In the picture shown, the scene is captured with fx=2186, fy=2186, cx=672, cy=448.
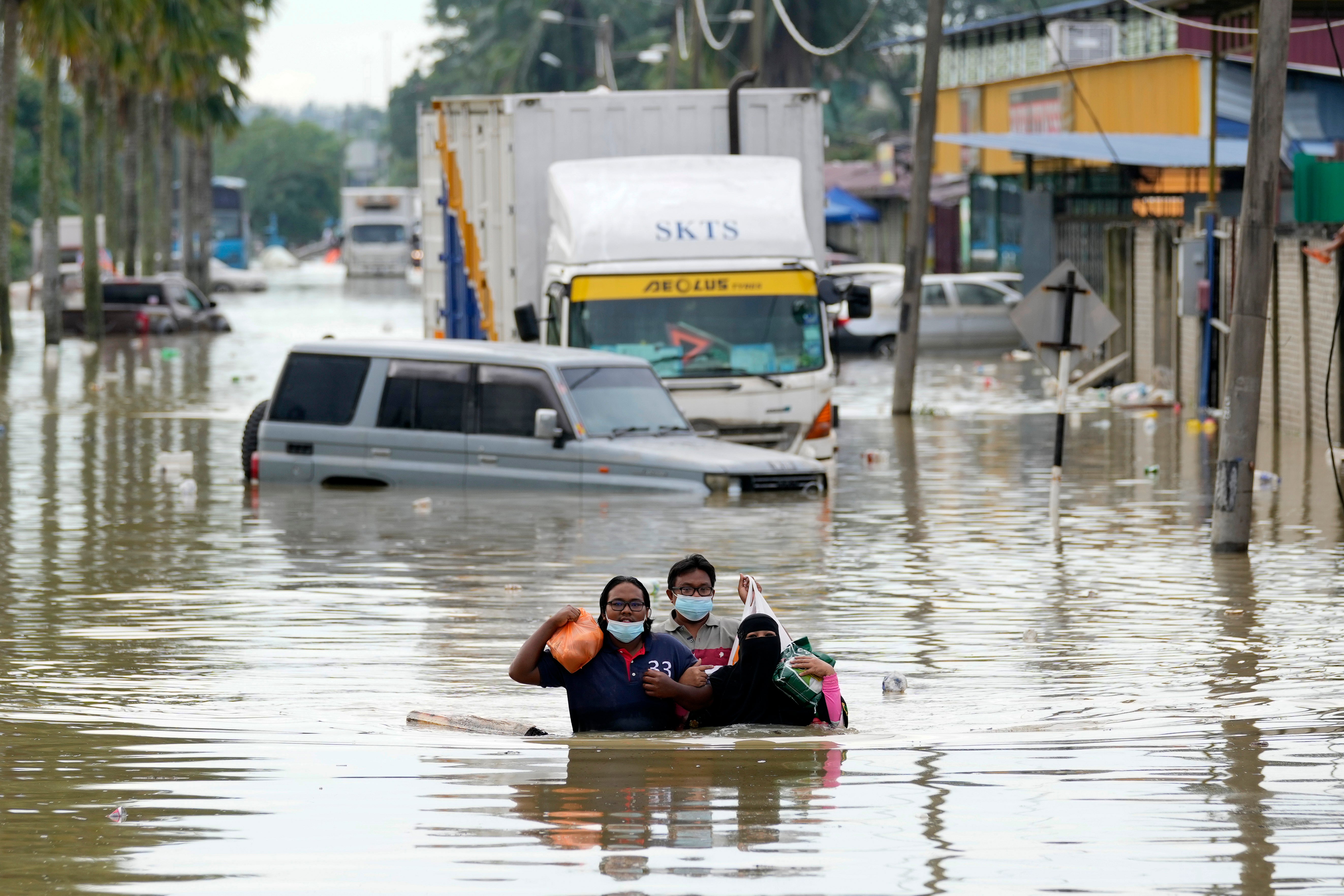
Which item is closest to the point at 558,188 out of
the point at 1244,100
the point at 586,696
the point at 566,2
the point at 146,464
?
the point at 146,464

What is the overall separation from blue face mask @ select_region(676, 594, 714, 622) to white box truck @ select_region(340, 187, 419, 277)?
253 ft

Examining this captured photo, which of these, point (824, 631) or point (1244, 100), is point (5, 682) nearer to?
point (824, 631)

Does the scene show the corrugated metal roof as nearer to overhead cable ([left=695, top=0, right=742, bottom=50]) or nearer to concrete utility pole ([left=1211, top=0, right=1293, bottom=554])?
overhead cable ([left=695, top=0, right=742, bottom=50])

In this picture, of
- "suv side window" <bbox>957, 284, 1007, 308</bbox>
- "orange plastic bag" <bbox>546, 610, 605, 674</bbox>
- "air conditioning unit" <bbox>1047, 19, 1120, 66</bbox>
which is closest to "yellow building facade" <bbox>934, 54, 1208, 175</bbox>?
"air conditioning unit" <bbox>1047, 19, 1120, 66</bbox>

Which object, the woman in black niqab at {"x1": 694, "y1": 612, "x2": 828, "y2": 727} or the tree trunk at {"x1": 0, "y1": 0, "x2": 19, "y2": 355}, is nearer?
the woman in black niqab at {"x1": 694, "y1": 612, "x2": 828, "y2": 727}

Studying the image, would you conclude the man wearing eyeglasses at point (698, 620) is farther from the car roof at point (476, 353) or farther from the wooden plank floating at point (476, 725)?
the car roof at point (476, 353)

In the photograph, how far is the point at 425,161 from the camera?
26047mm

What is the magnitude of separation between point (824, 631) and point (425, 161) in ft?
50.0

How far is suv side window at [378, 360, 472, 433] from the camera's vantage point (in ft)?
60.8

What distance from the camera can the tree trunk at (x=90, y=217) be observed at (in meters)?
43.0

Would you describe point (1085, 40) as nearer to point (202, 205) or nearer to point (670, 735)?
point (202, 205)

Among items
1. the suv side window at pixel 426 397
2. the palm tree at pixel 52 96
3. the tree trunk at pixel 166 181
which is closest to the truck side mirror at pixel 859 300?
the suv side window at pixel 426 397

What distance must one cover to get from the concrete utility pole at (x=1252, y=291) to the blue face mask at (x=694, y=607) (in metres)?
6.57

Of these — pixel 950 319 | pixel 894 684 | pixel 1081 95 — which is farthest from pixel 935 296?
pixel 894 684
